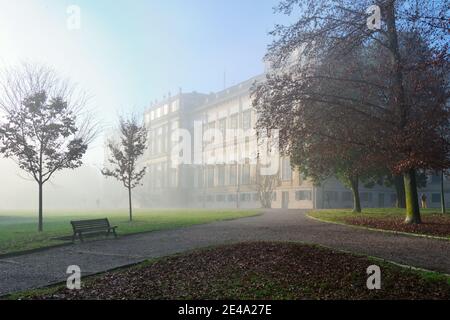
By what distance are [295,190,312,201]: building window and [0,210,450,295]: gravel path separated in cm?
4119

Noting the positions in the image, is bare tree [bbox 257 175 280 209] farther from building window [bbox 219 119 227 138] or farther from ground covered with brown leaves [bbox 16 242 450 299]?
ground covered with brown leaves [bbox 16 242 450 299]

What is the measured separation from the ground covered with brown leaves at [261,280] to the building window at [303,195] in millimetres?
49450

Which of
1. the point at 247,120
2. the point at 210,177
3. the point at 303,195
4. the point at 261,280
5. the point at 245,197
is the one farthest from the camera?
the point at 210,177

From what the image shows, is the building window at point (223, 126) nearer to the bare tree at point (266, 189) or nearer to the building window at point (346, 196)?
the bare tree at point (266, 189)

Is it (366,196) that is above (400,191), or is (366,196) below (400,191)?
below

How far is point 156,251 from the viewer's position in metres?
13.7

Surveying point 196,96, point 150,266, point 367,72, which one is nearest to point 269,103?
point 367,72

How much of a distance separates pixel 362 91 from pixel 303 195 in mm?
42160

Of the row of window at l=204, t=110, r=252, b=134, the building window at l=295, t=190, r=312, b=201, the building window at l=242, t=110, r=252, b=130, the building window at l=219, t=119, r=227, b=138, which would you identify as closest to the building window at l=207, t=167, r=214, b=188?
the building window at l=219, t=119, r=227, b=138

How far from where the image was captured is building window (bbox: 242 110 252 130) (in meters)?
73.8

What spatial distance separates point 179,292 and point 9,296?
123 inches

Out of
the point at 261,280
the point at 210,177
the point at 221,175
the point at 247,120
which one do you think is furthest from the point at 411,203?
the point at 210,177

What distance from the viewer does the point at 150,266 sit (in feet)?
34.4

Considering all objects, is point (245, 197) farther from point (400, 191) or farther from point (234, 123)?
point (400, 191)
